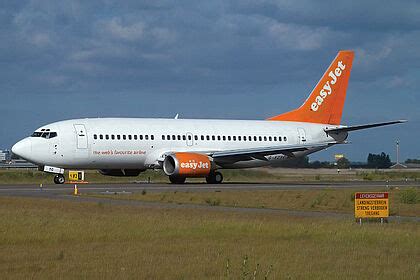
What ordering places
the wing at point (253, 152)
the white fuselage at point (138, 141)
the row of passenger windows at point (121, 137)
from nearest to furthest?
the white fuselage at point (138, 141) < the row of passenger windows at point (121, 137) < the wing at point (253, 152)

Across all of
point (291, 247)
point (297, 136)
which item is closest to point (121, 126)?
point (297, 136)

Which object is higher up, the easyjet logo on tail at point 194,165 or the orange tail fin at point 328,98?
the orange tail fin at point 328,98

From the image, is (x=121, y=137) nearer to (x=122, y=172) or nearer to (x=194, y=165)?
(x=122, y=172)

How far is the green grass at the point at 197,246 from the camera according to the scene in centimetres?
1432

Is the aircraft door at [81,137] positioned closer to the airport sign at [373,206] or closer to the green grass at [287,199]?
the green grass at [287,199]

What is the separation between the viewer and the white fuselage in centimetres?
4681

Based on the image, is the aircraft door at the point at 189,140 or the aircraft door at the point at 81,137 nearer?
the aircraft door at the point at 81,137

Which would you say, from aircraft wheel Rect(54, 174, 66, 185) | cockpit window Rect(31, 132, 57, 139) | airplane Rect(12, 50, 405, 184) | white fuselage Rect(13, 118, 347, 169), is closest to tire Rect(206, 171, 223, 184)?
airplane Rect(12, 50, 405, 184)

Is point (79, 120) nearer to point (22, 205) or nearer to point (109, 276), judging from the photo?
point (22, 205)

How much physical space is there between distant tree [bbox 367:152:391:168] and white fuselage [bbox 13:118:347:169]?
73.1 m

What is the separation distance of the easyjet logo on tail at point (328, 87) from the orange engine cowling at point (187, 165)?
473 inches

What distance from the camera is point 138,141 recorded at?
48.7m

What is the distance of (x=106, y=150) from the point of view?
4762 cm

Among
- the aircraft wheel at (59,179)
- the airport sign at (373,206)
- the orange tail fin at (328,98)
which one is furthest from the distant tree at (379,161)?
the airport sign at (373,206)
